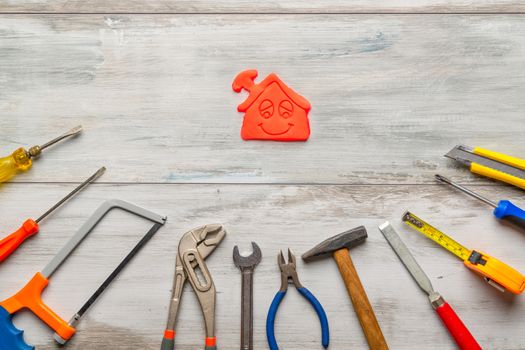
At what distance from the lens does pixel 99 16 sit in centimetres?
122

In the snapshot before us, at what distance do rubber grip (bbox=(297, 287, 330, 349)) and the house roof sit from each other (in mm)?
436

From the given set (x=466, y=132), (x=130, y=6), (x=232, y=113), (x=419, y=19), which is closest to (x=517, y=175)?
(x=466, y=132)

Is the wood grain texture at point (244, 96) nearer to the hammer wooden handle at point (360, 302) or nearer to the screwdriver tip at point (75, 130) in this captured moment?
the screwdriver tip at point (75, 130)

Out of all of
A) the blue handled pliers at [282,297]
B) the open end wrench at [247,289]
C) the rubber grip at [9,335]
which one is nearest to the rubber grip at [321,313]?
the blue handled pliers at [282,297]

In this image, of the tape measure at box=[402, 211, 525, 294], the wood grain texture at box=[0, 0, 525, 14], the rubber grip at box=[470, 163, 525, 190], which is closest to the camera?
the tape measure at box=[402, 211, 525, 294]

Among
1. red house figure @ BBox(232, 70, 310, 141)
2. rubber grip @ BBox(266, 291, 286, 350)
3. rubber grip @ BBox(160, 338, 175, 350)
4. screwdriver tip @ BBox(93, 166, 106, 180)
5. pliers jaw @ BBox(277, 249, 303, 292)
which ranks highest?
red house figure @ BBox(232, 70, 310, 141)

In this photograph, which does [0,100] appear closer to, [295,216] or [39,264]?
[39,264]

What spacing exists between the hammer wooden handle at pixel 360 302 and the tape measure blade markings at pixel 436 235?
0.17 meters

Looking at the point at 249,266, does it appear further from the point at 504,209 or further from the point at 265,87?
the point at 504,209

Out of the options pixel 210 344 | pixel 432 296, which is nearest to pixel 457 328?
pixel 432 296

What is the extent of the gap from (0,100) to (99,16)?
32 cm

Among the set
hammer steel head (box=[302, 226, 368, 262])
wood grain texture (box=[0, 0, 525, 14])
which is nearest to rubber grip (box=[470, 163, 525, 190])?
hammer steel head (box=[302, 226, 368, 262])

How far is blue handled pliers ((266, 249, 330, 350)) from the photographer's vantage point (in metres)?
1.04

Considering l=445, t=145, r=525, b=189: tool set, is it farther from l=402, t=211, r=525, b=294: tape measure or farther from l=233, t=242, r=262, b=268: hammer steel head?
l=233, t=242, r=262, b=268: hammer steel head
